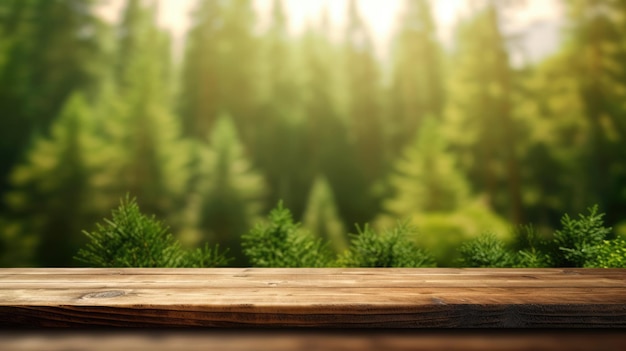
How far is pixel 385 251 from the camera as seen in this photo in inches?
91.1

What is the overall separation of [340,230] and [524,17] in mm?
3393

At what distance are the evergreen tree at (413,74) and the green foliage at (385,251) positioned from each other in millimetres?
4873

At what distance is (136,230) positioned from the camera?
2.21m

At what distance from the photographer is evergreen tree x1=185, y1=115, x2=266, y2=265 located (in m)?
6.42

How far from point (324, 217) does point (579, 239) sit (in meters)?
4.14

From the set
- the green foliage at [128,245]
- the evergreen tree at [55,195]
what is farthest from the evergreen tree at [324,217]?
the green foliage at [128,245]

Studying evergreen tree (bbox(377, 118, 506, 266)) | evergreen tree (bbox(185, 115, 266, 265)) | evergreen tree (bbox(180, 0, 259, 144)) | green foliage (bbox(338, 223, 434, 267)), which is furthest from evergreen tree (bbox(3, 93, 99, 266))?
green foliage (bbox(338, 223, 434, 267))

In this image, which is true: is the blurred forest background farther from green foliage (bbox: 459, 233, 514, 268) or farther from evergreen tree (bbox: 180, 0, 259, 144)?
green foliage (bbox: 459, 233, 514, 268)

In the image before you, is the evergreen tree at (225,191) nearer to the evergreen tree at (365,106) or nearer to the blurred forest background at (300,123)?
the blurred forest background at (300,123)

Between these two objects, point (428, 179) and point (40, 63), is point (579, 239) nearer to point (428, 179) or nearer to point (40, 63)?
point (428, 179)

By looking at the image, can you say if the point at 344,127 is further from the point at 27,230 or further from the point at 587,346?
the point at 587,346

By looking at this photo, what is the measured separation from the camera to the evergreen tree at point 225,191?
6421mm

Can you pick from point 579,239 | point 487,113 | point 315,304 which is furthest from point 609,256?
point 487,113

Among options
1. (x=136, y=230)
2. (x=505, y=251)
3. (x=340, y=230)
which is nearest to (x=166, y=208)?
(x=340, y=230)
